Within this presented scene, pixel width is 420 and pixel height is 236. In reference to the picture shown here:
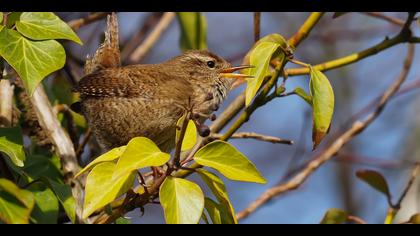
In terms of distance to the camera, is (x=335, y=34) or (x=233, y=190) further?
(x=233, y=190)

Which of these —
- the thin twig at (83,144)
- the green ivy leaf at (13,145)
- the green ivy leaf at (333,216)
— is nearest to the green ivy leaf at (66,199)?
the green ivy leaf at (13,145)

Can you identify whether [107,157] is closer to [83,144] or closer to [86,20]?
[83,144]

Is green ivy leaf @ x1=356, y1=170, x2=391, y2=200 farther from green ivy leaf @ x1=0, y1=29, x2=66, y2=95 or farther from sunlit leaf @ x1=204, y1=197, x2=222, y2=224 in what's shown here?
green ivy leaf @ x1=0, y1=29, x2=66, y2=95

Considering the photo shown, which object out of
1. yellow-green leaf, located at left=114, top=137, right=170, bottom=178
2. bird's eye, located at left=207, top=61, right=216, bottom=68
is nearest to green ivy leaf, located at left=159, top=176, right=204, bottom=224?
yellow-green leaf, located at left=114, top=137, right=170, bottom=178

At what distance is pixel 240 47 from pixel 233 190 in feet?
4.57

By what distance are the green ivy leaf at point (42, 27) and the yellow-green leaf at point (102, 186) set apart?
47 centimetres

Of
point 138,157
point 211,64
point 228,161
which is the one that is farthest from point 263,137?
point 138,157

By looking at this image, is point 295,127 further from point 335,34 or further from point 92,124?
point 92,124

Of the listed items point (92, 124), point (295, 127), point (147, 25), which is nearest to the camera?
point (92, 124)

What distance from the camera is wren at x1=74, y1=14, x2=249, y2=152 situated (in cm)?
294

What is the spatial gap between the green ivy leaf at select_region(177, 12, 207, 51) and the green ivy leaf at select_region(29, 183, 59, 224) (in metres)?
1.24

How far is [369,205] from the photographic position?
240 inches

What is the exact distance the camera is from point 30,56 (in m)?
1.93
